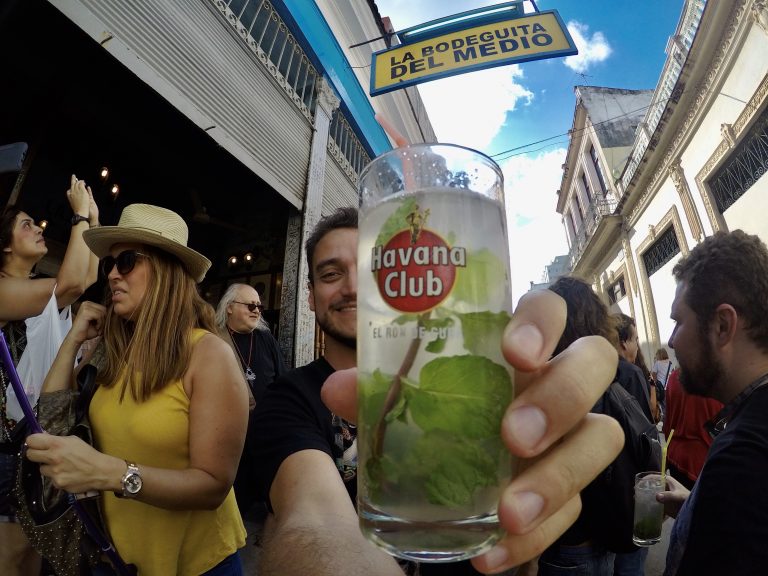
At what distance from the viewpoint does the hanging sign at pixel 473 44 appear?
3691 mm

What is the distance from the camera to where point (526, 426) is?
663mm

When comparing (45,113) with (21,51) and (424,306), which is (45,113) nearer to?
(21,51)

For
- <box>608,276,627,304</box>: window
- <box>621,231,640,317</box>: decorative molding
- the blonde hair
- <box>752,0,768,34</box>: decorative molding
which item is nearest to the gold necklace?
the blonde hair

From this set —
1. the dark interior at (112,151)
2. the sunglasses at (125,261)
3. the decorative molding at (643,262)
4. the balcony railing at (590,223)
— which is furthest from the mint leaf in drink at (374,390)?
the balcony railing at (590,223)

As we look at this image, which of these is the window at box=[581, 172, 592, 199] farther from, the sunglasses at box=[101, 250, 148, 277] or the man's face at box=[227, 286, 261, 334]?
the sunglasses at box=[101, 250, 148, 277]

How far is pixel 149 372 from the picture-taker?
5.54 feet

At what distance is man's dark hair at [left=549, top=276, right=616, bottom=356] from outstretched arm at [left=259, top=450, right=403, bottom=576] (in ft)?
5.28

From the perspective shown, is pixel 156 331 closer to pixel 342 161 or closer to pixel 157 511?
pixel 157 511

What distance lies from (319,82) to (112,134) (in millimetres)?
3193

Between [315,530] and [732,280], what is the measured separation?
2.21 metres

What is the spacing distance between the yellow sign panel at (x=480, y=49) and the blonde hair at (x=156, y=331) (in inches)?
116

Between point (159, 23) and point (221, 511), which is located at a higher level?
point (159, 23)

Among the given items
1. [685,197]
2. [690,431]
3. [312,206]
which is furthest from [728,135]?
[312,206]

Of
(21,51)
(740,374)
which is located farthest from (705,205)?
(21,51)
